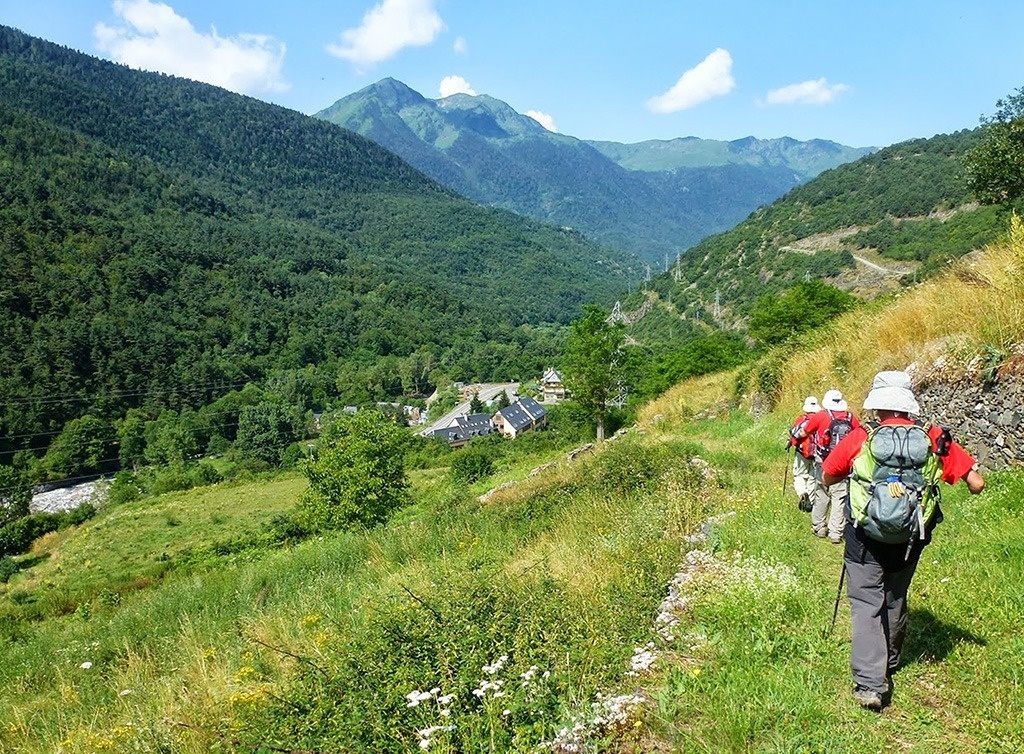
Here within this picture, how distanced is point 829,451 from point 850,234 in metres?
102

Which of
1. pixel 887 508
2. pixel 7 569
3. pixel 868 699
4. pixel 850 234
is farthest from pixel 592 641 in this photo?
pixel 850 234

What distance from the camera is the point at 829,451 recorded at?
558 cm

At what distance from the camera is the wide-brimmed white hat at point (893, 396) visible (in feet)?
9.92

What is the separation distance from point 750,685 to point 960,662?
1.28 metres

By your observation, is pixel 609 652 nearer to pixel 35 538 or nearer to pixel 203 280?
pixel 35 538

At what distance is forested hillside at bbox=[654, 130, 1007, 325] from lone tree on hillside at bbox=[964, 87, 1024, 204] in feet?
135

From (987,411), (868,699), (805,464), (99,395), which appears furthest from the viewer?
(99,395)

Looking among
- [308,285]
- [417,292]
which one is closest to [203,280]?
[308,285]

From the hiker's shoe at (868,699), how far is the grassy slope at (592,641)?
5 cm

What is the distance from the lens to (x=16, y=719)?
4.76m

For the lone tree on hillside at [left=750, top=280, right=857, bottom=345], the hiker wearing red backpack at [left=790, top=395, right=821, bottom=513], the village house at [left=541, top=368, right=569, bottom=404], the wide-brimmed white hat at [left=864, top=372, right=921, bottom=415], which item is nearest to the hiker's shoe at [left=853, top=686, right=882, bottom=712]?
the wide-brimmed white hat at [left=864, top=372, right=921, bottom=415]

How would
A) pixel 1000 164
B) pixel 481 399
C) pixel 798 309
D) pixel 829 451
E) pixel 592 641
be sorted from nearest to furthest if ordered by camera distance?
pixel 592 641 < pixel 829 451 < pixel 1000 164 < pixel 798 309 < pixel 481 399

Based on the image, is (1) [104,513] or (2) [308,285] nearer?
(1) [104,513]

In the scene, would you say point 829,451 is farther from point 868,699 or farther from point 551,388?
point 551,388
